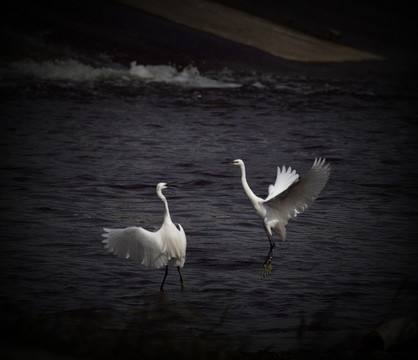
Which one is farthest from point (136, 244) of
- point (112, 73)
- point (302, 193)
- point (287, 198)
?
point (112, 73)

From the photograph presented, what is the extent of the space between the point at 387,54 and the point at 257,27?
4.73 meters

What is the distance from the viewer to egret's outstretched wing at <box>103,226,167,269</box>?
6617 mm

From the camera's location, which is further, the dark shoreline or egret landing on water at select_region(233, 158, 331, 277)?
the dark shoreline

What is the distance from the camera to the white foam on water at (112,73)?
20.0 meters

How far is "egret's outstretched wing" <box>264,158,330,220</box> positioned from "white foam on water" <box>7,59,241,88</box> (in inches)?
497

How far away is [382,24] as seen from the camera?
27.6 meters

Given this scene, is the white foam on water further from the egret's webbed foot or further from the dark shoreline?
the egret's webbed foot

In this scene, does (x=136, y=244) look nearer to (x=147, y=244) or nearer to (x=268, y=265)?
(x=147, y=244)

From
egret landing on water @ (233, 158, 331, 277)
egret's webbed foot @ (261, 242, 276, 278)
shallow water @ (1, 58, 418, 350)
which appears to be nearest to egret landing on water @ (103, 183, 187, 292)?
shallow water @ (1, 58, 418, 350)

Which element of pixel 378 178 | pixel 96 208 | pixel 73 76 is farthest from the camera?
pixel 73 76

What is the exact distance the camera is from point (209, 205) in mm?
10227

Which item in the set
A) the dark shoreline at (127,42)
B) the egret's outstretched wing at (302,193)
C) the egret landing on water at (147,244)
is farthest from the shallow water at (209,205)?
the dark shoreline at (127,42)

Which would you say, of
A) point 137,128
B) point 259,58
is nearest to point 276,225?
point 137,128

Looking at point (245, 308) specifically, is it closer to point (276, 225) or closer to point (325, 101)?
point (276, 225)
